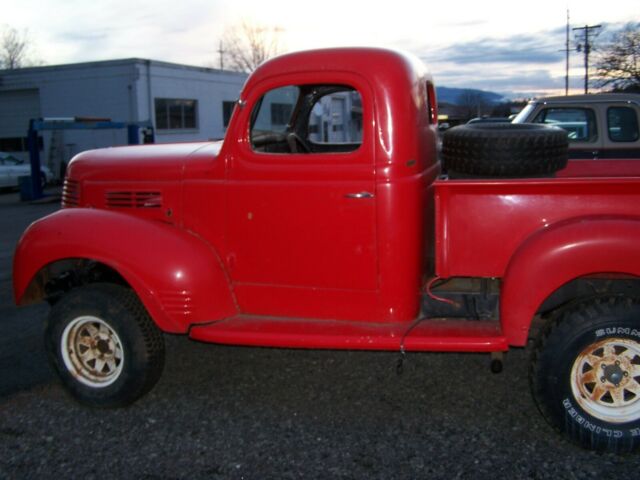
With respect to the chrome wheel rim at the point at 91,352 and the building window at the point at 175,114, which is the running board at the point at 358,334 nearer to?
the chrome wheel rim at the point at 91,352

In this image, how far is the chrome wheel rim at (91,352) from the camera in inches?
170

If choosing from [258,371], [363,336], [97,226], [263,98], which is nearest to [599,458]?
[363,336]

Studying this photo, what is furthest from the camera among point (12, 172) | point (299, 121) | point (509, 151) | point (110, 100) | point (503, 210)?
point (110, 100)

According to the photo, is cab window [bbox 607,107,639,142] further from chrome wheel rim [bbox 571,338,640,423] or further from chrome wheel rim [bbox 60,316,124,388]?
chrome wheel rim [bbox 60,316,124,388]

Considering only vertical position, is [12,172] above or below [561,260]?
below

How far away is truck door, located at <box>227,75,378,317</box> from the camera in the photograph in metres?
3.94

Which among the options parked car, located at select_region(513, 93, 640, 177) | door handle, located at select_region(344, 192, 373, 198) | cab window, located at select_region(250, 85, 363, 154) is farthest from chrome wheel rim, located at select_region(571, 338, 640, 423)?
parked car, located at select_region(513, 93, 640, 177)

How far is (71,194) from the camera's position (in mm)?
4918

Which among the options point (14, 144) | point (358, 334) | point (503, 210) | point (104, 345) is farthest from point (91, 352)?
point (14, 144)

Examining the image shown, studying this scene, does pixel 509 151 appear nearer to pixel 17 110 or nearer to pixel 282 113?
pixel 282 113

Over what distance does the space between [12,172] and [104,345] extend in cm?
2085

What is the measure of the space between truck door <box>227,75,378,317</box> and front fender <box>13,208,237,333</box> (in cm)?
19

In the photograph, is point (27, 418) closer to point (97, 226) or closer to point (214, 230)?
point (97, 226)

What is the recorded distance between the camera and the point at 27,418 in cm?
427
